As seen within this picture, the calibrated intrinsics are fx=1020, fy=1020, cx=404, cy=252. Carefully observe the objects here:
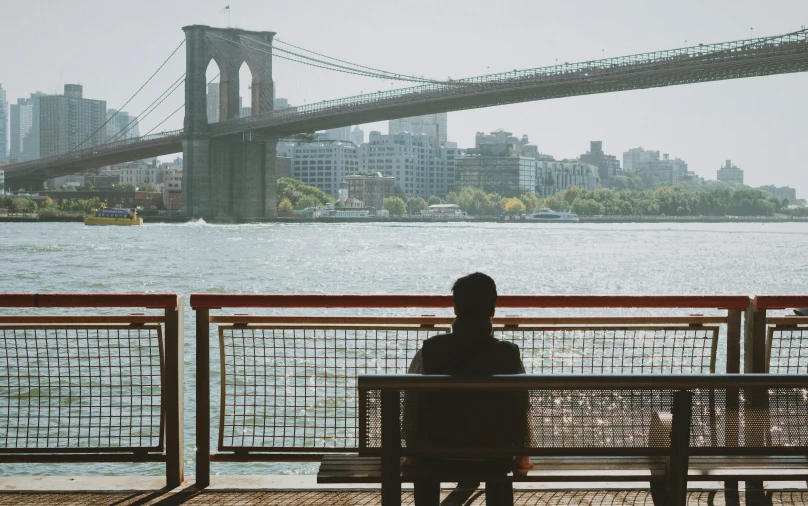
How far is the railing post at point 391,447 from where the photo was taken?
2.13 metres

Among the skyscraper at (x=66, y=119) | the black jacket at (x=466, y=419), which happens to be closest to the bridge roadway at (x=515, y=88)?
the black jacket at (x=466, y=419)

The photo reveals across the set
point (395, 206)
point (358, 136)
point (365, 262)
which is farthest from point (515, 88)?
point (358, 136)

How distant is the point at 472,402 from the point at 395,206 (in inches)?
3423

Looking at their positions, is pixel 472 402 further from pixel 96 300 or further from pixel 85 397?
pixel 85 397

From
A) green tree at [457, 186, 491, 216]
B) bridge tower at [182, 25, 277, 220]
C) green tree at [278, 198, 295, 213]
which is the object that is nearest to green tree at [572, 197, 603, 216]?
green tree at [457, 186, 491, 216]

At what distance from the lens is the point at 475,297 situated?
235cm

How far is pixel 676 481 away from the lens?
224 cm

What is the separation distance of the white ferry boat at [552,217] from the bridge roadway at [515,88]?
1605 inches

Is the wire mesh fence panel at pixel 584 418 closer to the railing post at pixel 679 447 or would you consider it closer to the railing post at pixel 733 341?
the railing post at pixel 679 447

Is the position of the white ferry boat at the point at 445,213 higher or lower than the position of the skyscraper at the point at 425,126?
lower

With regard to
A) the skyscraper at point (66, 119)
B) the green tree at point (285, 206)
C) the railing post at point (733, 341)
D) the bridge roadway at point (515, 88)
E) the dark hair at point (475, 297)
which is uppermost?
the skyscraper at point (66, 119)

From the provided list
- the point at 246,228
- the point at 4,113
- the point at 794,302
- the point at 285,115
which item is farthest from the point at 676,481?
the point at 4,113

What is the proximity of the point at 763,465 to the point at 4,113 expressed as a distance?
154 m

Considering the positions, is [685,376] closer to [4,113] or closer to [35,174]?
[35,174]
